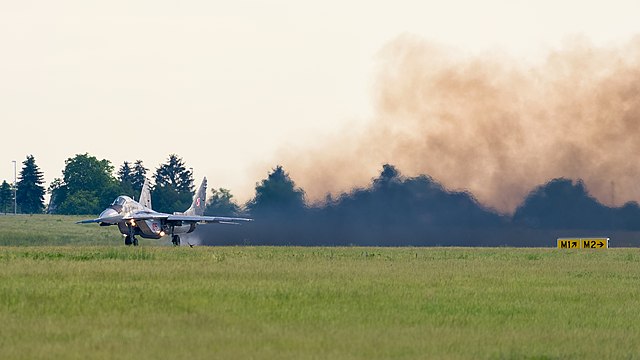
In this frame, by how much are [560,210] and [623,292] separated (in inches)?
2370

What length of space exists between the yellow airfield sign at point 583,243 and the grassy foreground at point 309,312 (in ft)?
149

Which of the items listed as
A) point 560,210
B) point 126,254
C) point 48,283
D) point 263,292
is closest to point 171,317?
point 263,292

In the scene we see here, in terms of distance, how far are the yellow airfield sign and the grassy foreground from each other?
149ft

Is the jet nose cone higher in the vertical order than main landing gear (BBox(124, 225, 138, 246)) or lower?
higher

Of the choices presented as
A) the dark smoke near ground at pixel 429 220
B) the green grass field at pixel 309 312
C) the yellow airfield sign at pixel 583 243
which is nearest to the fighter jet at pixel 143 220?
the dark smoke near ground at pixel 429 220

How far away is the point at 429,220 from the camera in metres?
107

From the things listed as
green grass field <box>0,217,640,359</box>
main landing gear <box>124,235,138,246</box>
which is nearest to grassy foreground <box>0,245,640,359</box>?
green grass field <box>0,217,640,359</box>

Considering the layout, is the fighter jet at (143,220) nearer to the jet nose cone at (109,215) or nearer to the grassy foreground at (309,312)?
the jet nose cone at (109,215)

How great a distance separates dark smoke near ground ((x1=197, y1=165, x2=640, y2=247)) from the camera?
333ft

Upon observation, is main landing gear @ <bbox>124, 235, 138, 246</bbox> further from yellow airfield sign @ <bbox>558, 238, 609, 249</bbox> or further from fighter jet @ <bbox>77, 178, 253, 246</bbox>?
yellow airfield sign @ <bbox>558, 238, 609, 249</bbox>

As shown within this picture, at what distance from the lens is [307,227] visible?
106 meters

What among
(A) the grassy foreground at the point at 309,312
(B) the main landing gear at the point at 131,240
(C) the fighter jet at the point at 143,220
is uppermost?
(C) the fighter jet at the point at 143,220

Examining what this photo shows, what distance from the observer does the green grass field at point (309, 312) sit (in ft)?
84.0

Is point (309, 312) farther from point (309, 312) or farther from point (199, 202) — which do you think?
→ point (199, 202)
